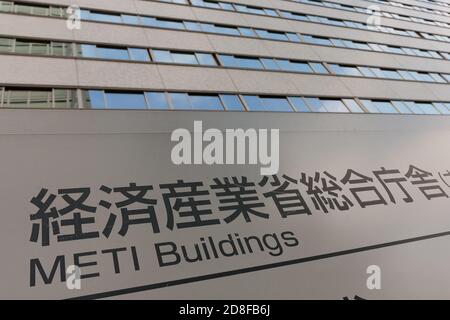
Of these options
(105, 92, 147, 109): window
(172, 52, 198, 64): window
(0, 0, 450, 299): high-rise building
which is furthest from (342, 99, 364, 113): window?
(105, 92, 147, 109): window

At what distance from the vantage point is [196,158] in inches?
331

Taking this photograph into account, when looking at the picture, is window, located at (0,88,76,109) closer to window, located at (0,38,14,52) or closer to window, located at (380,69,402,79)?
window, located at (0,38,14,52)

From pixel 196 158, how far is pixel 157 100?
2522 millimetres

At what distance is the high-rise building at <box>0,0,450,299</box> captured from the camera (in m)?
6.43

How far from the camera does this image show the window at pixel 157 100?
9617 millimetres

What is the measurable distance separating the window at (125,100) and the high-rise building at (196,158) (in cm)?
5

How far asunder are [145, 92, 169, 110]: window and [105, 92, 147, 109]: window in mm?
170

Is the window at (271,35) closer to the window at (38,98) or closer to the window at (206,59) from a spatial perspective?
the window at (206,59)

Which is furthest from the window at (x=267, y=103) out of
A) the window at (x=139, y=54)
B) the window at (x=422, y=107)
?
the window at (x=422, y=107)

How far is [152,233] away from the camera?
673cm

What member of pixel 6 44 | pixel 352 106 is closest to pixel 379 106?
pixel 352 106

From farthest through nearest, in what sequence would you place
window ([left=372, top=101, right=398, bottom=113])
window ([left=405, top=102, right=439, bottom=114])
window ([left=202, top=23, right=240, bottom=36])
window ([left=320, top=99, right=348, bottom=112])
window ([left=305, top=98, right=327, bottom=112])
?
window ([left=405, top=102, right=439, bottom=114])
window ([left=202, top=23, right=240, bottom=36])
window ([left=372, top=101, right=398, bottom=113])
window ([left=320, top=99, right=348, bottom=112])
window ([left=305, top=98, right=327, bottom=112])

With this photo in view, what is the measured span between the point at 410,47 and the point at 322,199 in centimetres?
1516

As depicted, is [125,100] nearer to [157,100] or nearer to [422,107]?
[157,100]
